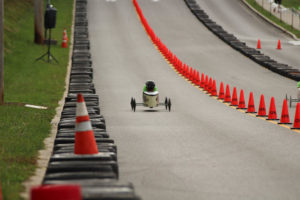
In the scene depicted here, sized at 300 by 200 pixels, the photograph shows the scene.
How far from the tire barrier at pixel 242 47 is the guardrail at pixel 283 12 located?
7480 millimetres

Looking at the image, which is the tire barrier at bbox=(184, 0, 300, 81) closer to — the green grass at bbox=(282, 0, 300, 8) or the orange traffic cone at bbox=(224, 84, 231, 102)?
the orange traffic cone at bbox=(224, 84, 231, 102)

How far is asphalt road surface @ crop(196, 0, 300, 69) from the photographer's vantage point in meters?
50.1

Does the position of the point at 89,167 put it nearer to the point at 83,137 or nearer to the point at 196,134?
the point at 83,137

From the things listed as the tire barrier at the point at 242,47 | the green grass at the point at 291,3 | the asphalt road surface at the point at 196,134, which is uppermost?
the green grass at the point at 291,3

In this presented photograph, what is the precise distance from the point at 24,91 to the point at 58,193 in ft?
76.1

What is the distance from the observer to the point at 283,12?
2963 inches

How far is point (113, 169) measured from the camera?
9.75 metres

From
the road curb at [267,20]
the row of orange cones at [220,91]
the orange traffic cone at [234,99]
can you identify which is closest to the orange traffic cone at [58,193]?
the row of orange cones at [220,91]

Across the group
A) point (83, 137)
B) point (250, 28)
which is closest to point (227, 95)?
point (83, 137)

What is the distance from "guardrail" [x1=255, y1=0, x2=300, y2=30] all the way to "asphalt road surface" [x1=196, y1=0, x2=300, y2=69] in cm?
225

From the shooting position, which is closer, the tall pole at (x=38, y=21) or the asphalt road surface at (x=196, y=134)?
the asphalt road surface at (x=196, y=134)

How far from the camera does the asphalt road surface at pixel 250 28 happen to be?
5006 cm

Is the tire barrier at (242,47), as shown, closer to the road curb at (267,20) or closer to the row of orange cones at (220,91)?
the row of orange cones at (220,91)

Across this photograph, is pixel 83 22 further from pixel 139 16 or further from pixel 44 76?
pixel 44 76
